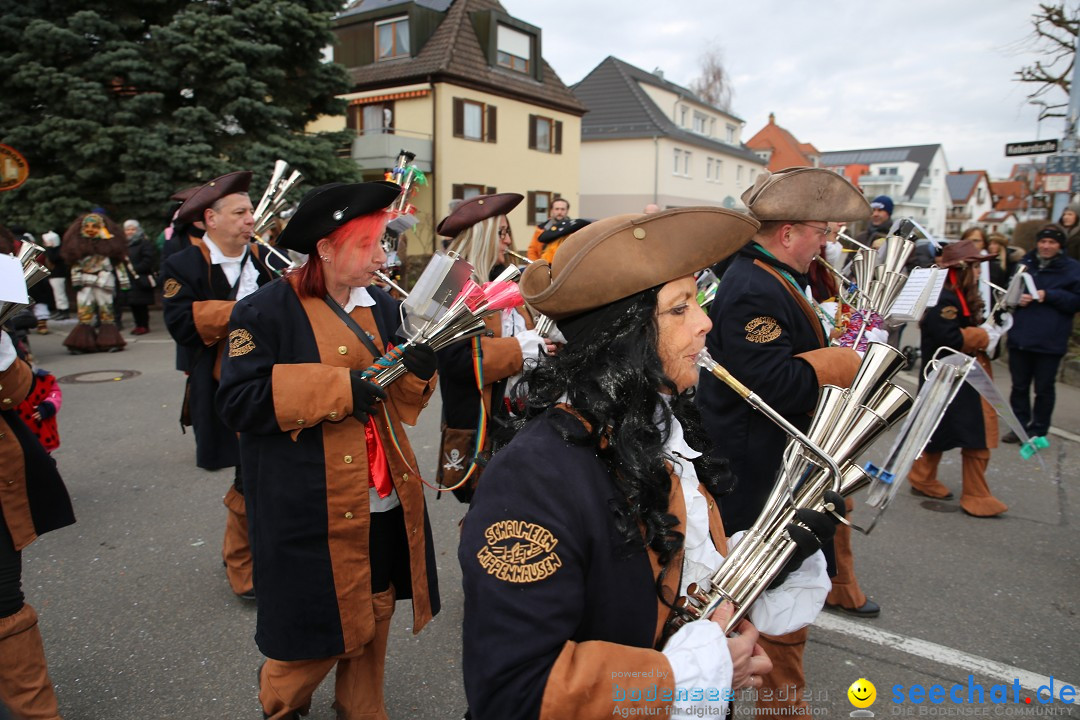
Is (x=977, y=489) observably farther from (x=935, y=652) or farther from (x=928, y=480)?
(x=935, y=652)

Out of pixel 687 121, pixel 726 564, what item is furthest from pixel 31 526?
pixel 687 121

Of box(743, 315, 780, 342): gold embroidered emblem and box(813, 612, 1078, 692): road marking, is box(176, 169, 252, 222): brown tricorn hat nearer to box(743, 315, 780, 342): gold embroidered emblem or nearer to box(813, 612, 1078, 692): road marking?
box(743, 315, 780, 342): gold embroidered emblem

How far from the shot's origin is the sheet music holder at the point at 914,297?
3500 mm

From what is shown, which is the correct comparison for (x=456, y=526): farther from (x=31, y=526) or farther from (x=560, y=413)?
(x=560, y=413)

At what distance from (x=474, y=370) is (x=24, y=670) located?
2.06 m

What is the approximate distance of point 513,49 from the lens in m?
26.8

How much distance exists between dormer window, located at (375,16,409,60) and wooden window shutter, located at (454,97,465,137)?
113 inches

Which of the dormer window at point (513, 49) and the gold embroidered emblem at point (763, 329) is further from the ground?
the dormer window at point (513, 49)

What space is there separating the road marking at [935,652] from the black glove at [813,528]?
2123 millimetres

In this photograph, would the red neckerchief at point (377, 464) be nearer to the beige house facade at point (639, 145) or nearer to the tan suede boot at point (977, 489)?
the tan suede boot at point (977, 489)

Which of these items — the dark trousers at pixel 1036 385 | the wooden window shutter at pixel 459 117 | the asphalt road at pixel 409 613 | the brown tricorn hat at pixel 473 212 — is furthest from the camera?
the wooden window shutter at pixel 459 117

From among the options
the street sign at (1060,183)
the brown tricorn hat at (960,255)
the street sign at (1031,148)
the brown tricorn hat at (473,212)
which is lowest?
the brown tricorn hat at (960,255)

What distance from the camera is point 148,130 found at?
13.2 m

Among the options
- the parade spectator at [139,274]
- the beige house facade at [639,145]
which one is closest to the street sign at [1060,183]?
the parade spectator at [139,274]
